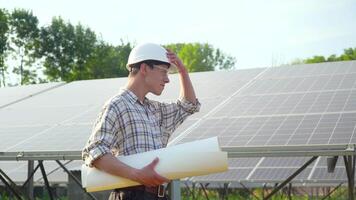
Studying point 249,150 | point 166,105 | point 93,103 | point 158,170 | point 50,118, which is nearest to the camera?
point 158,170

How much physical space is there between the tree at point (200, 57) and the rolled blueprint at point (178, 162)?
5375 centimetres

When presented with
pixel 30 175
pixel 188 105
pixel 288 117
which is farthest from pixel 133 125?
pixel 288 117

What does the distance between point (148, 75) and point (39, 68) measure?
40099 mm

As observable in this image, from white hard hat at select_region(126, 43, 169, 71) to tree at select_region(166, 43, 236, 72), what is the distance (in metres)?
53.5

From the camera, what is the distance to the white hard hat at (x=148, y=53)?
343 centimetres

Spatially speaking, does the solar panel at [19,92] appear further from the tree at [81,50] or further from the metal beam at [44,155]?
the tree at [81,50]

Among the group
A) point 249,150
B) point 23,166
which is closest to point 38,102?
point 23,166

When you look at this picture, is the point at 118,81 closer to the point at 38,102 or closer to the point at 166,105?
the point at 38,102

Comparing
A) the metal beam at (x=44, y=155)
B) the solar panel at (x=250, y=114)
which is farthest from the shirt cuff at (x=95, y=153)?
the solar panel at (x=250, y=114)

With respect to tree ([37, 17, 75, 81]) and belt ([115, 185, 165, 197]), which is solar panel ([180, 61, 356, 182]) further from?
tree ([37, 17, 75, 81])

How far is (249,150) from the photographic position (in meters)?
4.99

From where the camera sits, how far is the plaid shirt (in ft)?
10.7

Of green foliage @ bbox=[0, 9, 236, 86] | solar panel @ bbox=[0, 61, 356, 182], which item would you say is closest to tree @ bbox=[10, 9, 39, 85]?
green foliage @ bbox=[0, 9, 236, 86]

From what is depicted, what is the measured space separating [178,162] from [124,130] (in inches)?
14.2
